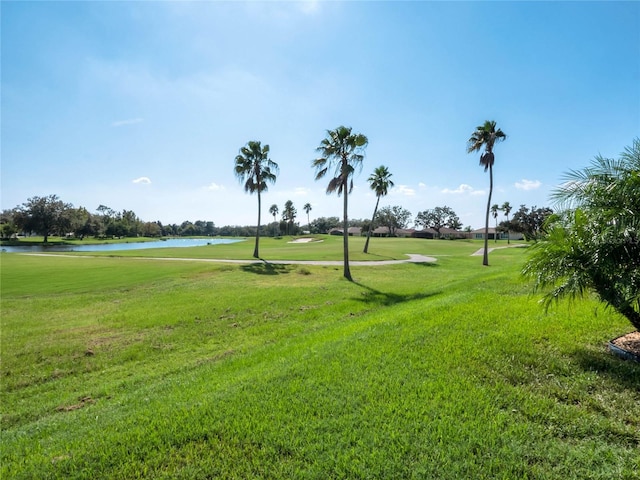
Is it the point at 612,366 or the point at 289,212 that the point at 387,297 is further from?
the point at 289,212

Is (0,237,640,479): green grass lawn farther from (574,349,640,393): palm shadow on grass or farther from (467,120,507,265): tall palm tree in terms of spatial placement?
(467,120,507,265): tall palm tree

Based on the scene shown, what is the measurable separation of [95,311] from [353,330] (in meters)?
9.22

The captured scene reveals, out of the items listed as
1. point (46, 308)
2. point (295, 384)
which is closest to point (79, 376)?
point (295, 384)

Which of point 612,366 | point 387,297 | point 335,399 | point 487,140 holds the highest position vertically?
point 487,140

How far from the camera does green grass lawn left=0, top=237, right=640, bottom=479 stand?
8.80ft

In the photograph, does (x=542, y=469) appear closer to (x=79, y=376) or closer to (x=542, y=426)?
(x=542, y=426)

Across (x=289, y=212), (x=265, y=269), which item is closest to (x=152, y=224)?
(x=289, y=212)

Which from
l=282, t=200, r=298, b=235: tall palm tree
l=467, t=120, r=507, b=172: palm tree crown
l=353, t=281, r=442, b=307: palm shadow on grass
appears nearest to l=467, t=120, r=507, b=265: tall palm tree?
l=467, t=120, r=507, b=172: palm tree crown

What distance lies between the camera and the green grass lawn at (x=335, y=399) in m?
2.68

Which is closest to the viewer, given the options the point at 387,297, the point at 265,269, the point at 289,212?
the point at 387,297

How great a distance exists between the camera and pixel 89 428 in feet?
12.1

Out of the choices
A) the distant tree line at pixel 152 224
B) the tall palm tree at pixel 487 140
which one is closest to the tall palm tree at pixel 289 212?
the distant tree line at pixel 152 224

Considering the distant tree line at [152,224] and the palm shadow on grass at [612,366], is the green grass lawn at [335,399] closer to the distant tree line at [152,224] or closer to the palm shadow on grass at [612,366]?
the palm shadow on grass at [612,366]

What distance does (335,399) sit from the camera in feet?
11.9
